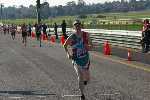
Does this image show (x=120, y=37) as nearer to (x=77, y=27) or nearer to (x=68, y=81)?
(x=68, y=81)

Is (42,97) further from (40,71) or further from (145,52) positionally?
(145,52)

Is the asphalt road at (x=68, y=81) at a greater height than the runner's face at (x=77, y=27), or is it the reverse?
the runner's face at (x=77, y=27)

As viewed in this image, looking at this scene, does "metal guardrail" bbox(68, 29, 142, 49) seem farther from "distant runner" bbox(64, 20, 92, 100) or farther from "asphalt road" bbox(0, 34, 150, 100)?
"distant runner" bbox(64, 20, 92, 100)

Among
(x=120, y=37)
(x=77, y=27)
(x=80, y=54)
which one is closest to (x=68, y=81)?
(x=80, y=54)

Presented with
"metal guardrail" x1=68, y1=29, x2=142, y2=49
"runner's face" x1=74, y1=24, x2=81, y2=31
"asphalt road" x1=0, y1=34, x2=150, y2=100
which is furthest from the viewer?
"metal guardrail" x1=68, y1=29, x2=142, y2=49

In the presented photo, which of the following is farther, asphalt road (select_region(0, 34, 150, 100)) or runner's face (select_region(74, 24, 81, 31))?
asphalt road (select_region(0, 34, 150, 100))

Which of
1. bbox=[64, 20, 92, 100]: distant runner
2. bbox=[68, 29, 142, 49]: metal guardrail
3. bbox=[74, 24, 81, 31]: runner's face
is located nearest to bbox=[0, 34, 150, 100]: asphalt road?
bbox=[64, 20, 92, 100]: distant runner

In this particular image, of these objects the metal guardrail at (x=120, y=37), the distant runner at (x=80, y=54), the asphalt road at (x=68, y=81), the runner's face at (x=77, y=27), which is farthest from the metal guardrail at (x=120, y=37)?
the runner's face at (x=77, y=27)

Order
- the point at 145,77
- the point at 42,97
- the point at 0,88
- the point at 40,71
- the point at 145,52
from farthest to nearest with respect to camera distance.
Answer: the point at 145,52 → the point at 40,71 → the point at 145,77 → the point at 0,88 → the point at 42,97

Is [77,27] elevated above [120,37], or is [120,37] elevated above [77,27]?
[77,27]

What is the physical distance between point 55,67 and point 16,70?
1632 millimetres

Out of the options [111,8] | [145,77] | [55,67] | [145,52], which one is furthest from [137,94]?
[111,8]

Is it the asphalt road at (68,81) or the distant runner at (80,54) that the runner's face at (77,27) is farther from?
the asphalt road at (68,81)

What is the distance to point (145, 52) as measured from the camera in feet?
85.3
